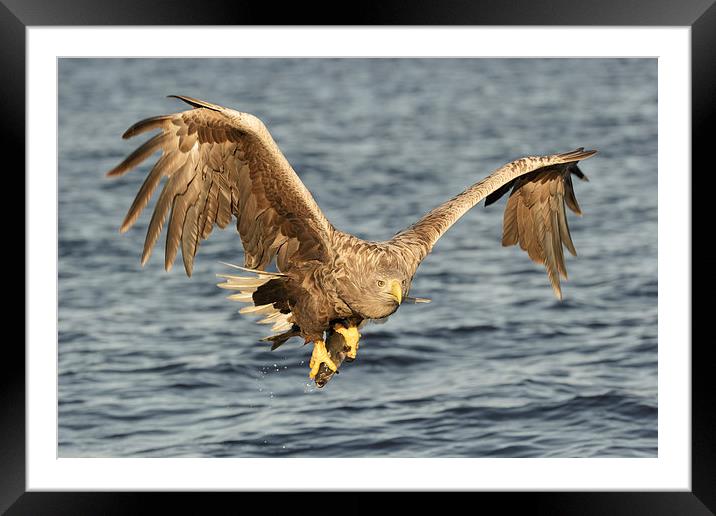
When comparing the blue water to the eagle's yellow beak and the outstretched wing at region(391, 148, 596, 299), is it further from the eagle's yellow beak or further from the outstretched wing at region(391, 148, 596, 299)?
the eagle's yellow beak

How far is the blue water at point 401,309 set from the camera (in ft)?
32.3

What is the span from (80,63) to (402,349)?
44.1 feet

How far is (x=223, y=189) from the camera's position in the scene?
685 cm

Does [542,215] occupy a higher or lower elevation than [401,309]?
higher

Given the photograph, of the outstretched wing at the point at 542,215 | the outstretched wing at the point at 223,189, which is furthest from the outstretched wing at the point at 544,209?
the outstretched wing at the point at 223,189

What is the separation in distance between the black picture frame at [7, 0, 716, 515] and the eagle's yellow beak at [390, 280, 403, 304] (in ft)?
3.29

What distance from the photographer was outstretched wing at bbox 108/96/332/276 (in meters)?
6.50

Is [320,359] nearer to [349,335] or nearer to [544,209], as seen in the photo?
[349,335]

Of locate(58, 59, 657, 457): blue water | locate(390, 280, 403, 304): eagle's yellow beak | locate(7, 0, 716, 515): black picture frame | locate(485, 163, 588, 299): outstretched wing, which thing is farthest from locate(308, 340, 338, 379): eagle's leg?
locate(58, 59, 657, 457): blue water
